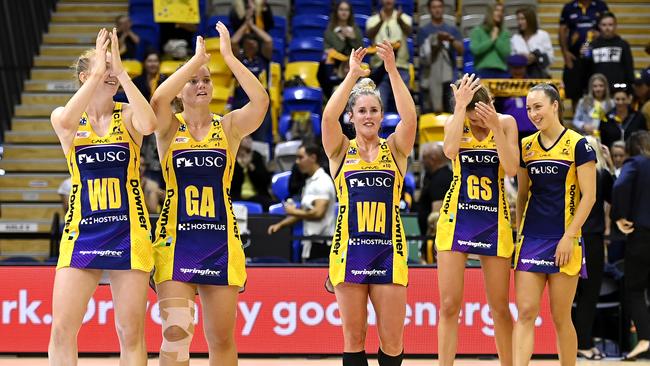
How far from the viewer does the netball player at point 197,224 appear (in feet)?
19.2

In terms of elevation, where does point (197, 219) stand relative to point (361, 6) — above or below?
below

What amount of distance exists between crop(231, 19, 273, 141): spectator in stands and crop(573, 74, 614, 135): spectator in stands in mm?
3616

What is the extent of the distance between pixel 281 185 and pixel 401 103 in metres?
5.30

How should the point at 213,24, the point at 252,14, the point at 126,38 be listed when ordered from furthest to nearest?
the point at 213,24 → the point at 126,38 → the point at 252,14

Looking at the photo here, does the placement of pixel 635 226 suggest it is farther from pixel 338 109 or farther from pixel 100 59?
pixel 100 59

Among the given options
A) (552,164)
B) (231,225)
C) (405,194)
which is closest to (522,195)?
(552,164)

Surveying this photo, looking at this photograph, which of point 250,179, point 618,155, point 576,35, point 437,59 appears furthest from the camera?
point 576,35

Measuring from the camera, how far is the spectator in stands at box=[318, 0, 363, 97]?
1277cm

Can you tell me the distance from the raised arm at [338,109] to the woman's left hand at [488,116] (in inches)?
32.7

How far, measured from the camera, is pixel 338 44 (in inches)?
503

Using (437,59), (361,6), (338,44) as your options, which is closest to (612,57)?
(437,59)

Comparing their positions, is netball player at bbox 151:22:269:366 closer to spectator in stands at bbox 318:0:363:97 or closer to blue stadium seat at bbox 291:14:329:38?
spectator in stands at bbox 318:0:363:97

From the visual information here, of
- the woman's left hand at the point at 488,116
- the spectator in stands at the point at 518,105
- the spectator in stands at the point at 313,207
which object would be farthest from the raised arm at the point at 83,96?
the spectator in stands at the point at 518,105

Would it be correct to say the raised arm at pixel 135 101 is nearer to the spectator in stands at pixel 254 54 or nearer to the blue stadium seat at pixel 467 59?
the spectator in stands at pixel 254 54
